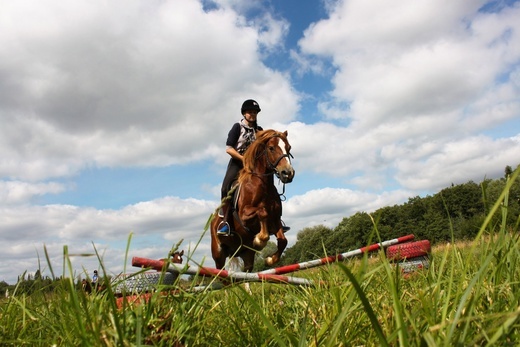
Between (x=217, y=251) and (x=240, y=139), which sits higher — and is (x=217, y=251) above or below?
below

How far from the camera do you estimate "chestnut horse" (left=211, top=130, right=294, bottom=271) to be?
9.13 meters

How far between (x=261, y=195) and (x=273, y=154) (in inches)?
38.4

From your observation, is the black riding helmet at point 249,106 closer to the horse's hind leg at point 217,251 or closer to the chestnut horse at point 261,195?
the chestnut horse at point 261,195

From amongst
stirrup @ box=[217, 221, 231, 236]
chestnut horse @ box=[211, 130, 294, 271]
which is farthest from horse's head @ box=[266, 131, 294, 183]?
stirrup @ box=[217, 221, 231, 236]

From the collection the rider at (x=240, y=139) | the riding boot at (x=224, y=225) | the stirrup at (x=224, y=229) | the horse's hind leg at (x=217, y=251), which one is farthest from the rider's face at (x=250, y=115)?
the horse's hind leg at (x=217, y=251)

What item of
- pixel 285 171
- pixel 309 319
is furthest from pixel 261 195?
pixel 309 319

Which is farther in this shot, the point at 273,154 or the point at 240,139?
the point at 240,139

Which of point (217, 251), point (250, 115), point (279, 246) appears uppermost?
point (250, 115)

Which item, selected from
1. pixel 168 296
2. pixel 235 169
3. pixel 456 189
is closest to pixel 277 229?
pixel 235 169

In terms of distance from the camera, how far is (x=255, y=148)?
9.47 meters

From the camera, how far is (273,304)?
2.75 metres

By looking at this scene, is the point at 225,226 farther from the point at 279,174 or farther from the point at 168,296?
the point at 168,296

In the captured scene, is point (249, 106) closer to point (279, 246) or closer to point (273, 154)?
point (273, 154)

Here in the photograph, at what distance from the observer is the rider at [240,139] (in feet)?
33.7
